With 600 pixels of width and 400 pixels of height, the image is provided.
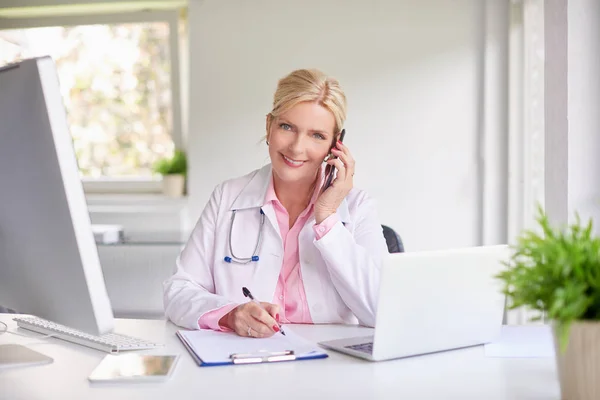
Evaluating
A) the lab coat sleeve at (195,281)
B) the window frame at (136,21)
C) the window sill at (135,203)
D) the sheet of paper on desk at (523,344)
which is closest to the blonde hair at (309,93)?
the lab coat sleeve at (195,281)

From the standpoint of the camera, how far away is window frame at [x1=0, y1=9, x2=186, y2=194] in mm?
4535

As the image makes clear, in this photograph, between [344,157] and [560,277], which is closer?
[560,277]

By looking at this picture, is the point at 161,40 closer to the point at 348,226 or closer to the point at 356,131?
the point at 356,131

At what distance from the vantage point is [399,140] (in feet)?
13.6

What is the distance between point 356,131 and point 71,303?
3093 mm

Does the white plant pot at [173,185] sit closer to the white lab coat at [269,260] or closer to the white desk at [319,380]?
the white lab coat at [269,260]

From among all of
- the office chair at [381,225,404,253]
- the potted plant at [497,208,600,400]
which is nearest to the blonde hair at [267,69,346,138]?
the office chair at [381,225,404,253]

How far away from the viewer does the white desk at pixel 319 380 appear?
123cm

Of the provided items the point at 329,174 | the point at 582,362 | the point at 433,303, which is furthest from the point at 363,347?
the point at 329,174

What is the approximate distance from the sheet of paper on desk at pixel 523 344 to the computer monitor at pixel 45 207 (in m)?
0.86

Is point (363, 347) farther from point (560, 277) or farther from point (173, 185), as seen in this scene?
point (173, 185)

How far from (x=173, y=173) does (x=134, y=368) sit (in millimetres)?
3157

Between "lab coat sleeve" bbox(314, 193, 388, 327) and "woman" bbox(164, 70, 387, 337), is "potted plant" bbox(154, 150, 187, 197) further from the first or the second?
"lab coat sleeve" bbox(314, 193, 388, 327)

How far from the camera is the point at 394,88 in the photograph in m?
4.13
